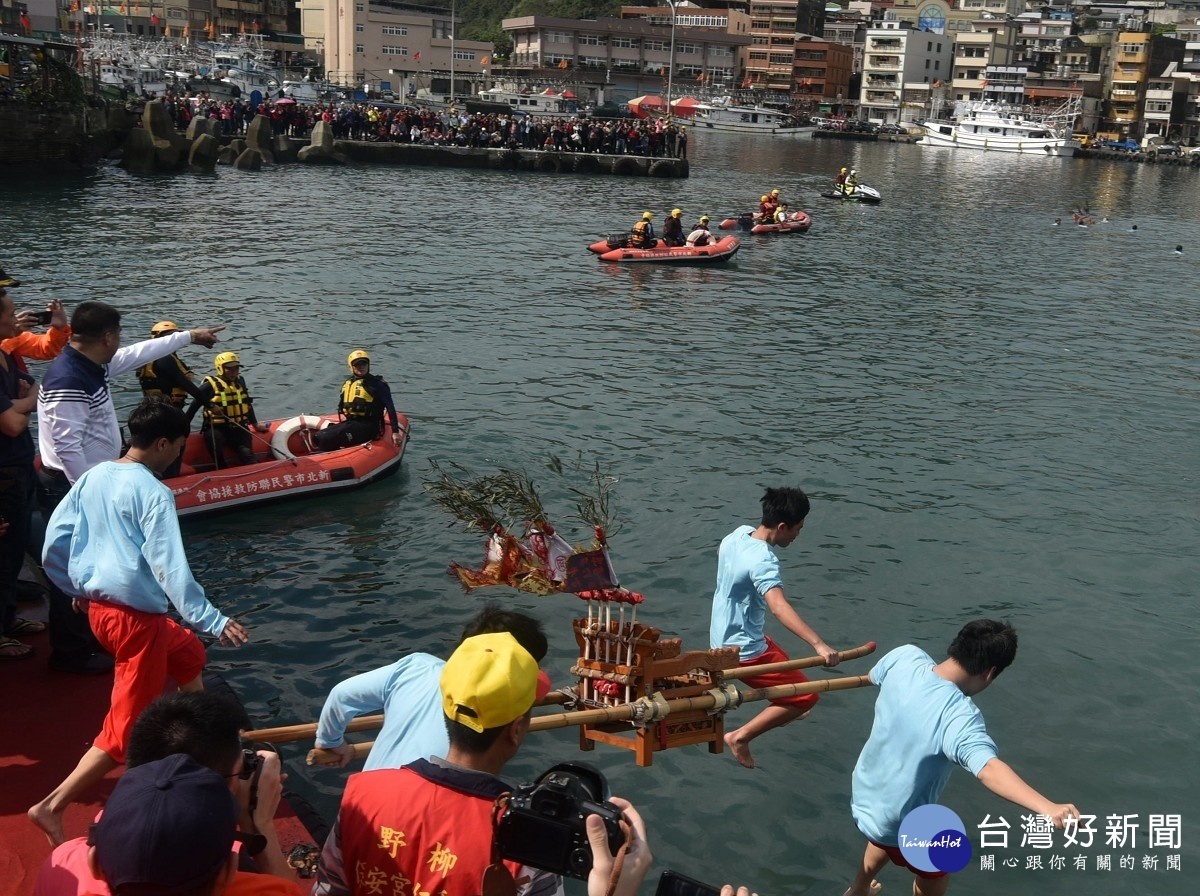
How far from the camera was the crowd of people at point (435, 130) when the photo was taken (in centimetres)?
5394

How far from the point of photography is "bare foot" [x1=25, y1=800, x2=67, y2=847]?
518 cm

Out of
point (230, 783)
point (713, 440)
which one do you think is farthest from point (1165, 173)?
point (230, 783)

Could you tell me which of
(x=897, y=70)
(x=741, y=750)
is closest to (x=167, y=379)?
(x=741, y=750)

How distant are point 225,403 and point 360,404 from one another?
1686 millimetres

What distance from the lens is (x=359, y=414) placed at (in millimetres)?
13234

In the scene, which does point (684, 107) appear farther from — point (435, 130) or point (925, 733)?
point (925, 733)

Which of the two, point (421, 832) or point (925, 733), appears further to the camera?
point (925, 733)

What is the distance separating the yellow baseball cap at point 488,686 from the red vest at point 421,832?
19cm

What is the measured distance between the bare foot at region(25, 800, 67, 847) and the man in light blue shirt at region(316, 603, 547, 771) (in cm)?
158

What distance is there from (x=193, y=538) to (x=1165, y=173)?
91695 mm

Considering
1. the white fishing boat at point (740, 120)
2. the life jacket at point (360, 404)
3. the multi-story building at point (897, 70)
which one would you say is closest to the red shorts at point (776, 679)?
the life jacket at point (360, 404)

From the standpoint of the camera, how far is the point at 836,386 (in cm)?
1894

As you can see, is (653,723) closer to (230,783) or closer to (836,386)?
(230,783)

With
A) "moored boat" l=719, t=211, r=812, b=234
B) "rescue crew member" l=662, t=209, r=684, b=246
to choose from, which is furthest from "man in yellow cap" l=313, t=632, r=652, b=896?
"moored boat" l=719, t=211, r=812, b=234
